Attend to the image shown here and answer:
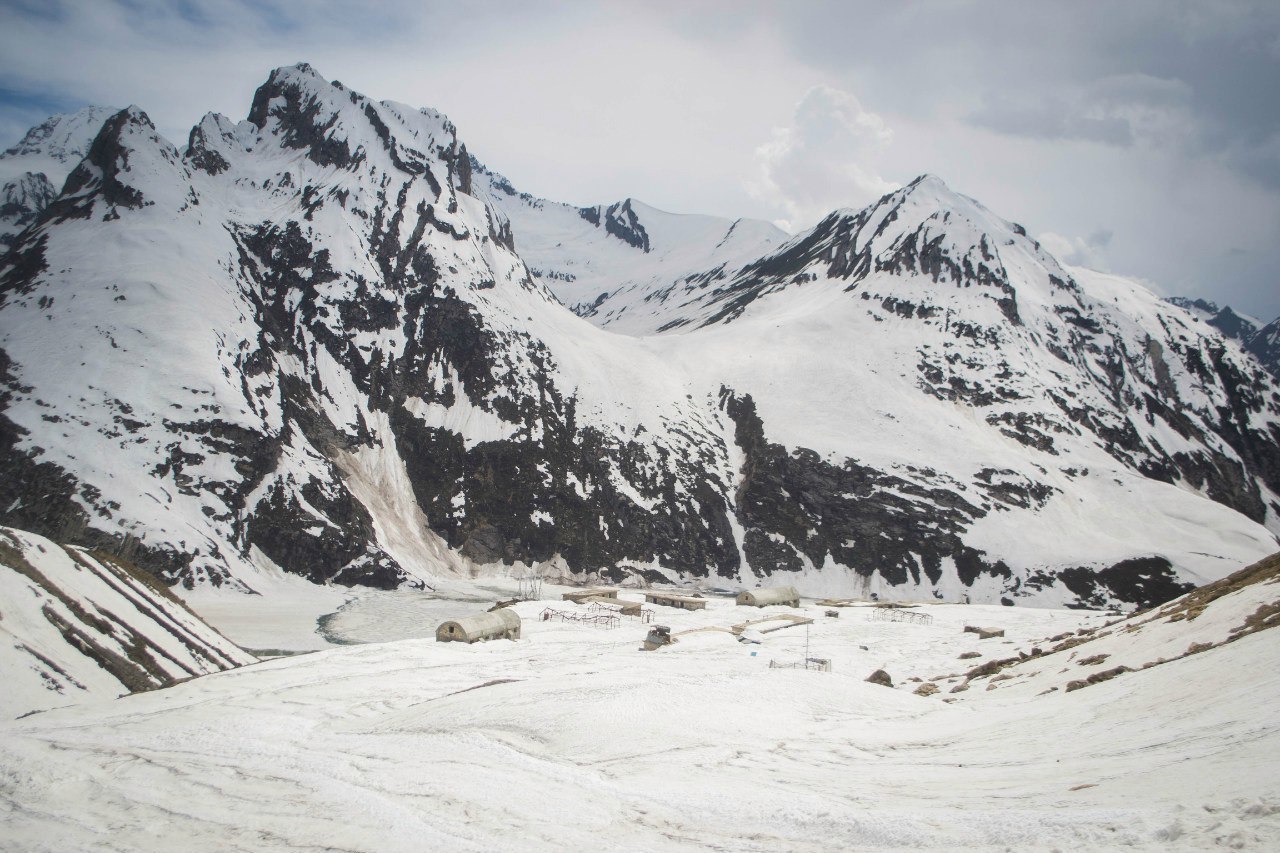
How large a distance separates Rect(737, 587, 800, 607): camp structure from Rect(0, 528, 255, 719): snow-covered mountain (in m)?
48.9

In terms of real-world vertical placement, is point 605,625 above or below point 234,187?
below

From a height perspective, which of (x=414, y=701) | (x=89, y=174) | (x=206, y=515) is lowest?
(x=414, y=701)

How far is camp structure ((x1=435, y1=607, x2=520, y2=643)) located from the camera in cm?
4484

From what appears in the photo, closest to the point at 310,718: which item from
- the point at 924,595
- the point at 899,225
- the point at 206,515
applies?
the point at 206,515

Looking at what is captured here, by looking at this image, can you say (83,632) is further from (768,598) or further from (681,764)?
(768,598)

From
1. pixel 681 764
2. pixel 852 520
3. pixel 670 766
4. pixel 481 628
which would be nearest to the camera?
pixel 670 766

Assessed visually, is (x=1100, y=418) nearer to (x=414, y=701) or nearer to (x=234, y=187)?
(x=414, y=701)

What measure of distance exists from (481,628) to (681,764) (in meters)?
32.9

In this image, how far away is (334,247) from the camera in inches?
4988

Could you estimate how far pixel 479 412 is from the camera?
399 feet

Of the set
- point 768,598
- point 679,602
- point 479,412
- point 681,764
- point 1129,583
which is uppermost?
point 479,412

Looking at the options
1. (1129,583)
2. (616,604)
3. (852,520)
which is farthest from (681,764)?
(1129,583)

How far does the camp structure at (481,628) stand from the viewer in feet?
147

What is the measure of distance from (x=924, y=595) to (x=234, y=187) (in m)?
144
